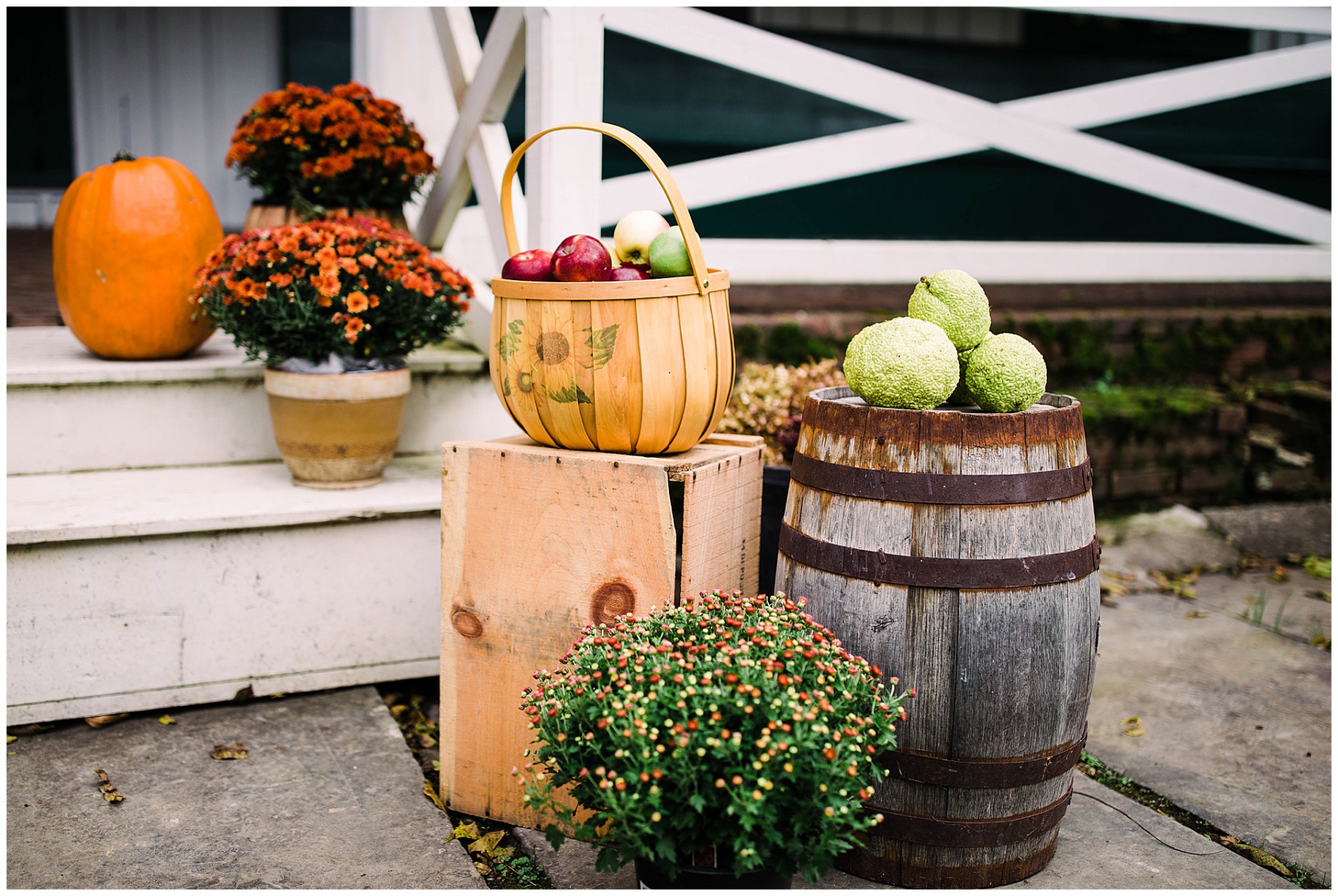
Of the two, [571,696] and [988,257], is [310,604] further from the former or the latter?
[988,257]

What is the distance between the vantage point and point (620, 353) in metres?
1.96

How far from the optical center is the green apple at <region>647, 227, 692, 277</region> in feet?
6.58

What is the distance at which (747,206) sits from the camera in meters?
5.05

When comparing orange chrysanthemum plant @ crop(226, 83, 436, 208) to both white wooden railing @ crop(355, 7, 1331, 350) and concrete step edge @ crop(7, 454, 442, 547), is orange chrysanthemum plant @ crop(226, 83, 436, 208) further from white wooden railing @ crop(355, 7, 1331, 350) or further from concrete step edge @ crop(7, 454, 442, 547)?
concrete step edge @ crop(7, 454, 442, 547)

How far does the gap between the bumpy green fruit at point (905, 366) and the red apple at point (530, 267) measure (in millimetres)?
626

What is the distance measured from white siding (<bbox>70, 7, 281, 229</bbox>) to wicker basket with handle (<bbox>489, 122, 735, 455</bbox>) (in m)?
4.89

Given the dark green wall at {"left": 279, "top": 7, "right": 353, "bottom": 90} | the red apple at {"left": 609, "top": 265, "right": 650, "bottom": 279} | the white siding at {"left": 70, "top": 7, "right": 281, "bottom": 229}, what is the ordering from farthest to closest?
the white siding at {"left": 70, "top": 7, "right": 281, "bottom": 229}
the dark green wall at {"left": 279, "top": 7, "right": 353, "bottom": 90}
the red apple at {"left": 609, "top": 265, "right": 650, "bottom": 279}

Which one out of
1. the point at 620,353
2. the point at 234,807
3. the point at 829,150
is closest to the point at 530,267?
the point at 620,353

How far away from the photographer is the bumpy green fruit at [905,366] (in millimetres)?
1831

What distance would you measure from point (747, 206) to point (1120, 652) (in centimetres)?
276

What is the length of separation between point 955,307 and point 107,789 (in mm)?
1944

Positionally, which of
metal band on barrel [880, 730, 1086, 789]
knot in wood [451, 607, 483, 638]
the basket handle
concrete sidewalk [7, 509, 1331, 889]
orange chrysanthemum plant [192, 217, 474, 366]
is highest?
A: the basket handle

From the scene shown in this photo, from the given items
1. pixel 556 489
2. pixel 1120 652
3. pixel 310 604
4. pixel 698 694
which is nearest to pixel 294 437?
pixel 310 604

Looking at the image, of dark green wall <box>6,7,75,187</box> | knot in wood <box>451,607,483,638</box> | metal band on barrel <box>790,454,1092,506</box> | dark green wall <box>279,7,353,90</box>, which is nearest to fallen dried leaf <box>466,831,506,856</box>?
knot in wood <box>451,607,483,638</box>
